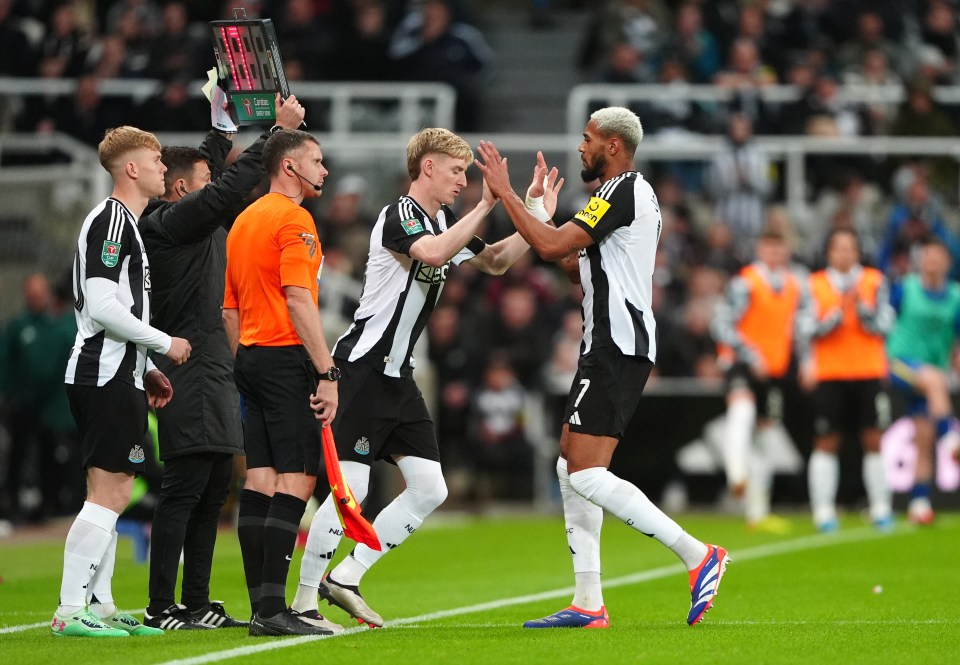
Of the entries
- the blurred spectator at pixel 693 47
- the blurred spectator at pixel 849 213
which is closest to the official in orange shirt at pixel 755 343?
the blurred spectator at pixel 849 213

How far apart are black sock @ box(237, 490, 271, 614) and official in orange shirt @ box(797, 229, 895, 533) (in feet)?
25.3

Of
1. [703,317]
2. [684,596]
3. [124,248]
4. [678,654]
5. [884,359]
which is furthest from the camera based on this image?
[703,317]

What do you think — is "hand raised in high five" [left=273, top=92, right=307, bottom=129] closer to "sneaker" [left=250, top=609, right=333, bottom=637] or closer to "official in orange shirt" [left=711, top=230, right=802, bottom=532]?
"sneaker" [left=250, top=609, right=333, bottom=637]

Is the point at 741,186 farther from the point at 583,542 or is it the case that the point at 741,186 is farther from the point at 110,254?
the point at 110,254

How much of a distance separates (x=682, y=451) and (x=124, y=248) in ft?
35.4

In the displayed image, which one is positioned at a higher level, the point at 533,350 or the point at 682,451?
the point at 533,350

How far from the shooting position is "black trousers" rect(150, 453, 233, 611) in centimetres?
773

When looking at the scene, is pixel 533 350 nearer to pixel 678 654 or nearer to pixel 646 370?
pixel 646 370

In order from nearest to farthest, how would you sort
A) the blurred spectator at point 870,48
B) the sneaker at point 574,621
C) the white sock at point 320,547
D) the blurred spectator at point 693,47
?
the white sock at point 320,547
the sneaker at point 574,621
the blurred spectator at point 693,47
the blurred spectator at point 870,48

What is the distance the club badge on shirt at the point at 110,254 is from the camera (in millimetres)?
7387

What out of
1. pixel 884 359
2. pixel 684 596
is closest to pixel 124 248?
pixel 684 596

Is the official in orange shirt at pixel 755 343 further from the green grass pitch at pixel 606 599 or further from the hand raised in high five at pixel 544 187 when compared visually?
the hand raised in high five at pixel 544 187

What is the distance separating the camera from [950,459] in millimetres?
16609

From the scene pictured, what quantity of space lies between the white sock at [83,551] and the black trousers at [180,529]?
338mm
